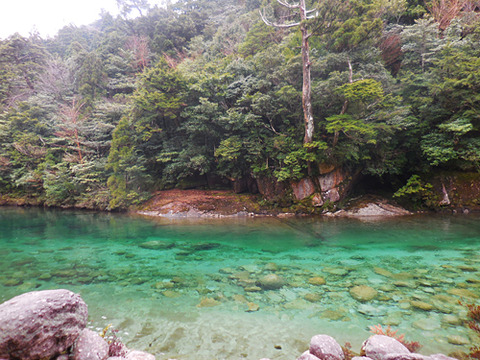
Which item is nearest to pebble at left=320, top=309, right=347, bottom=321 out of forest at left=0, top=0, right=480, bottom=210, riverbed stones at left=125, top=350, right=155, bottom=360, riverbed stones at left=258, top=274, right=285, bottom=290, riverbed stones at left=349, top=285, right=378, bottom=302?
riverbed stones at left=349, top=285, right=378, bottom=302

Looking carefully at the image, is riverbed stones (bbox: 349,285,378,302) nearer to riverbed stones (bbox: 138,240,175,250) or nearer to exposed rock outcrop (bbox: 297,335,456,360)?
exposed rock outcrop (bbox: 297,335,456,360)

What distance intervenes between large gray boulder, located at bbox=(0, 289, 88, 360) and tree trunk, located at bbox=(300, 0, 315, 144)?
10.5m

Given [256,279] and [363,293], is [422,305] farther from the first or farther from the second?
[256,279]

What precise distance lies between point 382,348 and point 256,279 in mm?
2774

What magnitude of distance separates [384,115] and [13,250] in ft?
49.0

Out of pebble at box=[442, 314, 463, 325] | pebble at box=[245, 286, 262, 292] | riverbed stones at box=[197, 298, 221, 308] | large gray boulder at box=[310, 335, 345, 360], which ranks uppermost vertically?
large gray boulder at box=[310, 335, 345, 360]

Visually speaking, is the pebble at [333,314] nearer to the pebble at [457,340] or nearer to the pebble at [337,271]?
the pebble at [457,340]

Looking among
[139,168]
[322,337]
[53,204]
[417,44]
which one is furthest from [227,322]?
[53,204]

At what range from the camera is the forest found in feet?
32.2

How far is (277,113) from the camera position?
11672 mm

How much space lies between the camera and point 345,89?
352 inches

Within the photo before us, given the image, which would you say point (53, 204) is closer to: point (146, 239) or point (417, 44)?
point (146, 239)

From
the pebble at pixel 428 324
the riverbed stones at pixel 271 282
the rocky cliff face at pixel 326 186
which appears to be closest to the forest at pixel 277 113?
the rocky cliff face at pixel 326 186

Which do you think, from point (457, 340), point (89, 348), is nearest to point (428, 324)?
point (457, 340)
